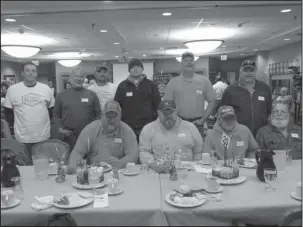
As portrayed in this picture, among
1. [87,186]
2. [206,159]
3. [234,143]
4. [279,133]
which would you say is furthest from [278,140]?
[87,186]

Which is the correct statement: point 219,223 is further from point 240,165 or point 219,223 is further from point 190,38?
point 190,38

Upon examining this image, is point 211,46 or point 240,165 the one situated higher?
point 211,46

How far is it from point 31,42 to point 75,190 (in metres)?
4.91

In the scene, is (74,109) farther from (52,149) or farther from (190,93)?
(190,93)

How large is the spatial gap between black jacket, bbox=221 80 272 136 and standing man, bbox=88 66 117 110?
117 cm

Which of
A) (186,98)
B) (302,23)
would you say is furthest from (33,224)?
(186,98)

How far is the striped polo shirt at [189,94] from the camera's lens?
8.21 ft

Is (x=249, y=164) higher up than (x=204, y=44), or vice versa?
(x=204, y=44)

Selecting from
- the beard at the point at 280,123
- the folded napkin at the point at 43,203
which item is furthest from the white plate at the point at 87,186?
the beard at the point at 280,123

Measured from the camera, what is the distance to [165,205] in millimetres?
1151

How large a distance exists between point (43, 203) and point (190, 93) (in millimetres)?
1693

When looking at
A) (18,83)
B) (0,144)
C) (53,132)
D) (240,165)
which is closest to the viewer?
(0,144)

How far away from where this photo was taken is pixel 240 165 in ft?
5.55

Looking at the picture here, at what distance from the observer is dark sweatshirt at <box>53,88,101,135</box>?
238 cm
